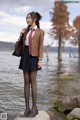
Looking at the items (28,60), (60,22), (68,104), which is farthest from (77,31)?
(28,60)

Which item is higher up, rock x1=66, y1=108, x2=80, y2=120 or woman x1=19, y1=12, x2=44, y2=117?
woman x1=19, y1=12, x2=44, y2=117

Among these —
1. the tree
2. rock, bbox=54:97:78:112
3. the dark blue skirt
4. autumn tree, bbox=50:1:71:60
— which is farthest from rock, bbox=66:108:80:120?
the tree

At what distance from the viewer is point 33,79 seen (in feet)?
27.1

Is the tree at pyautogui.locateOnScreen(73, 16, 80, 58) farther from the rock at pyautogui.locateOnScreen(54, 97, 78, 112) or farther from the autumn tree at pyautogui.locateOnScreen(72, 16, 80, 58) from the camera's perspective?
the rock at pyautogui.locateOnScreen(54, 97, 78, 112)

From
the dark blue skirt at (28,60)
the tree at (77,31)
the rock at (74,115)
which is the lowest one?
the rock at (74,115)

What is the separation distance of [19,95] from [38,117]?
7.67 meters

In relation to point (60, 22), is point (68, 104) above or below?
below

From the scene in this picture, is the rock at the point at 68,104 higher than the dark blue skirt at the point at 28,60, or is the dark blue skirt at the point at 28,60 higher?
the dark blue skirt at the point at 28,60

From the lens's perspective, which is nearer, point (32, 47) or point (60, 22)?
point (32, 47)

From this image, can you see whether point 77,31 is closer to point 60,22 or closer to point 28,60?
point 60,22

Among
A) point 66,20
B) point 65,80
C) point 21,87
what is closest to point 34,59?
point 21,87

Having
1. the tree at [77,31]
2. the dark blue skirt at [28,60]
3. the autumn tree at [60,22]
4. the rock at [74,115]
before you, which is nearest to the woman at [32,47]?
the dark blue skirt at [28,60]

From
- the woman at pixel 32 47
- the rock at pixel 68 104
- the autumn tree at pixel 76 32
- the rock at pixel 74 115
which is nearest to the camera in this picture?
the woman at pixel 32 47

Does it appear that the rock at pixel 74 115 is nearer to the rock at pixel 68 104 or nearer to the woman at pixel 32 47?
the rock at pixel 68 104
